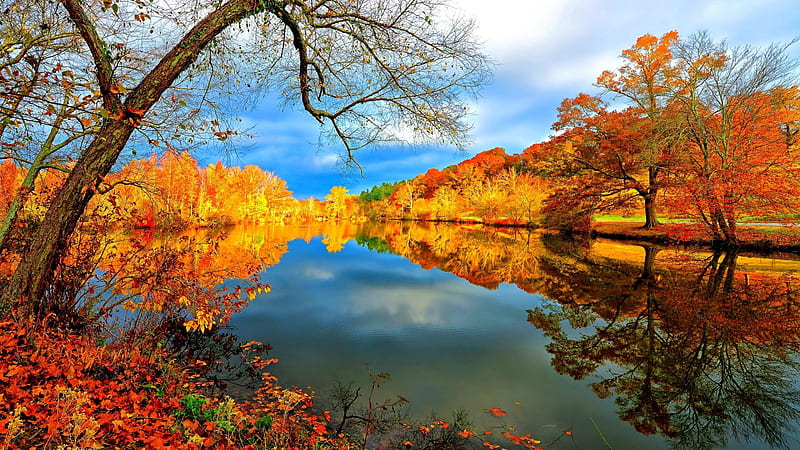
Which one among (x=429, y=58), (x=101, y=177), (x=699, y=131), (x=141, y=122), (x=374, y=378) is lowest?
(x=374, y=378)

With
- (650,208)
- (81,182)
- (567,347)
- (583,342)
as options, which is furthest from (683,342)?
(650,208)

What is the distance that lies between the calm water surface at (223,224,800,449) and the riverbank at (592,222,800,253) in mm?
3266

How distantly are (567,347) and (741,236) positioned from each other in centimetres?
1633

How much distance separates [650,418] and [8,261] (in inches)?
394

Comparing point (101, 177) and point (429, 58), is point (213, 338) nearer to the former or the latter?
point (101, 177)

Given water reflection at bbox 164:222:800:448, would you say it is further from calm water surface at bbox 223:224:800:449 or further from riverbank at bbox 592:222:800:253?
riverbank at bbox 592:222:800:253

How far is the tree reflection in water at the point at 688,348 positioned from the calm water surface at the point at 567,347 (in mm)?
28

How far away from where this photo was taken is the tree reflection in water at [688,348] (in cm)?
396

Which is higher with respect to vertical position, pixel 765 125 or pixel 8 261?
pixel 765 125

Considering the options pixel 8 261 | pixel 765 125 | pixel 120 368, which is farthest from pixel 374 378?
pixel 765 125

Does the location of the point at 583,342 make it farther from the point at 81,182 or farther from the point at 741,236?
the point at 741,236

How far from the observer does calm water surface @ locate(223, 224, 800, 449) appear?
13.1ft

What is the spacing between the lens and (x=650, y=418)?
3971 millimetres

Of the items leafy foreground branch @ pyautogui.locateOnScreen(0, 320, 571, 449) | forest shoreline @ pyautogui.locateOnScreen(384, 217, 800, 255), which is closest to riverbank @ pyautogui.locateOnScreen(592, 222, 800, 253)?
forest shoreline @ pyautogui.locateOnScreen(384, 217, 800, 255)
